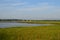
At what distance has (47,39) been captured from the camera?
51.4 ft

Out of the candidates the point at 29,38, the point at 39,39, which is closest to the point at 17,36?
the point at 29,38

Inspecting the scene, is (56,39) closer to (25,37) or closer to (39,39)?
(39,39)

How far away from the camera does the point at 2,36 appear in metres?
15.9

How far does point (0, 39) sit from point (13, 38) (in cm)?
155

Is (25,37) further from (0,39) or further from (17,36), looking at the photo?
(0,39)

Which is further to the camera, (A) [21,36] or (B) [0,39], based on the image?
(A) [21,36]

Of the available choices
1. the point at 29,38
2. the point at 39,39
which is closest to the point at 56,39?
the point at 39,39

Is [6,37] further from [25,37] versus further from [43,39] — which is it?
[43,39]

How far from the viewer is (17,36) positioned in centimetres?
1639

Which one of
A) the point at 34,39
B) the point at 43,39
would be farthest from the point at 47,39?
the point at 34,39

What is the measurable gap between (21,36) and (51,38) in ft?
12.5

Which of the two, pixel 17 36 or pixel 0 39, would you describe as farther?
pixel 17 36

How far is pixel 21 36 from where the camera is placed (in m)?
16.4

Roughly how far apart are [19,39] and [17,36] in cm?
85
